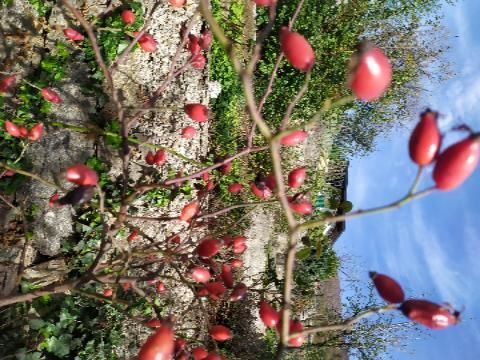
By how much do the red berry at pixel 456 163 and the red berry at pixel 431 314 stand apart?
402mm

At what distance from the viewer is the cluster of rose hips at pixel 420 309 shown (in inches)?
55.2

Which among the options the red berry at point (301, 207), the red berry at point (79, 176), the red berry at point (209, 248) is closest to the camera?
the red berry at point (79, 176)

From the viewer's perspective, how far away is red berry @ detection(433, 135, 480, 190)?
4.02 ft

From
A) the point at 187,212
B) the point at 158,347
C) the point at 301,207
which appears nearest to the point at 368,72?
the point at 158,347

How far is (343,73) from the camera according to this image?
26.0 ft

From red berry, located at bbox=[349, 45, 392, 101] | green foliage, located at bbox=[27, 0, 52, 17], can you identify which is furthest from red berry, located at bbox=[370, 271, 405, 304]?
green foliage, located at bbox=[27, 0, 52, 17]

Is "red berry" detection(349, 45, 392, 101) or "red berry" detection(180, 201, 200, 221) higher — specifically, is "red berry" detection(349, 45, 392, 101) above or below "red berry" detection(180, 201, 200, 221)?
below

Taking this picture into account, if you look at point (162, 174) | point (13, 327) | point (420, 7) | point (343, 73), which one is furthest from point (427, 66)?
point (13, 327)

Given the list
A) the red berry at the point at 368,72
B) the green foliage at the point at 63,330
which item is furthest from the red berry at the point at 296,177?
the green foliage at the point at 63,330

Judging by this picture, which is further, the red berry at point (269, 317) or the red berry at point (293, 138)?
the red berry at point (293, 138)

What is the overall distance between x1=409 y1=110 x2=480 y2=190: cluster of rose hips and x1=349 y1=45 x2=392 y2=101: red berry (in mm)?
179

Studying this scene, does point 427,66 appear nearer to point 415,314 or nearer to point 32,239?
point 32,239

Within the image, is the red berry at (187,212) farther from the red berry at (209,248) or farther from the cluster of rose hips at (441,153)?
the cluster of rose hips at (441,153)

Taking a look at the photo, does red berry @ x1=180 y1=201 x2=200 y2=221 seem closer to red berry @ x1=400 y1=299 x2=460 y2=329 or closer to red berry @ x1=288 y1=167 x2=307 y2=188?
red berry @ x1=288 y1=167 x2=307 y2=188
